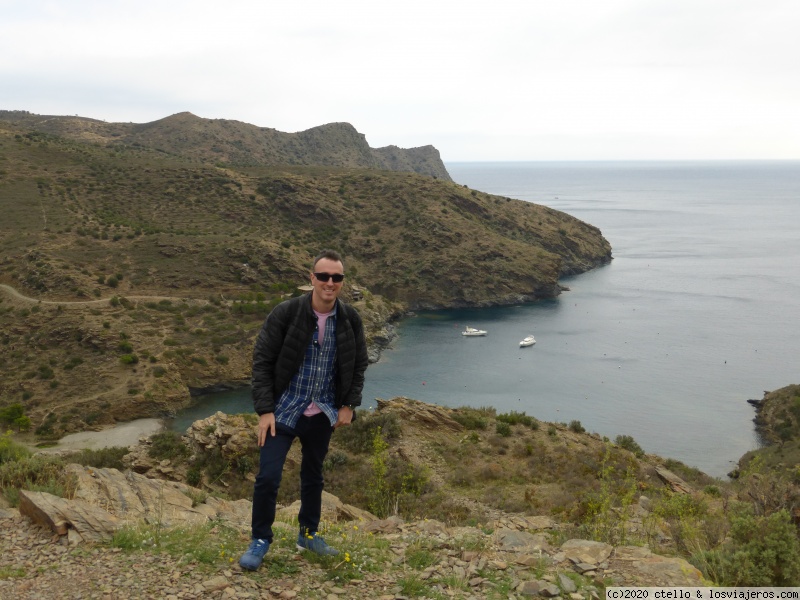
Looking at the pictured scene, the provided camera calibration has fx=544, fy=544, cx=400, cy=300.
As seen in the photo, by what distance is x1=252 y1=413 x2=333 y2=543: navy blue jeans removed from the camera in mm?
4605

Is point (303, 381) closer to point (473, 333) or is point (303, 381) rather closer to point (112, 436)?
point (112, 436)

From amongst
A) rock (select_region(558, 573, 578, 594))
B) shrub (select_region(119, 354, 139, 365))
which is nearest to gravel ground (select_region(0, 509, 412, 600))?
rock (select_region(558, 573, 578, 594))

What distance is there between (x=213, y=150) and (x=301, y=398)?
370 ft

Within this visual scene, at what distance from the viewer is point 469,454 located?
16578mm

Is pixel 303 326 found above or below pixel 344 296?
above

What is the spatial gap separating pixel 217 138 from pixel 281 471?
118334 mm

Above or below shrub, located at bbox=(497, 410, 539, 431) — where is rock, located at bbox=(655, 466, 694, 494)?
below

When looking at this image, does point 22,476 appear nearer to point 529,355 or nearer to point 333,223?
point 529,355

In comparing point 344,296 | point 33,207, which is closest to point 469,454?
point 344,296

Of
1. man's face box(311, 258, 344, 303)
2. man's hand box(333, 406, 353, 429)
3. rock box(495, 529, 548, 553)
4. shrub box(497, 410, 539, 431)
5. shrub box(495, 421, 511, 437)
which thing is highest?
man's face box(311, 258, 344, 303)

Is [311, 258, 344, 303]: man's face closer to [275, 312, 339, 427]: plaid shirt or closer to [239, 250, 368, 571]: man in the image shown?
[239, 250, 368, 571]: man

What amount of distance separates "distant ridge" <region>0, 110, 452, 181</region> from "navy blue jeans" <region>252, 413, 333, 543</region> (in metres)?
98.4

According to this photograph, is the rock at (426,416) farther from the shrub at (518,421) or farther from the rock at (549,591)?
the rock at (549,591)

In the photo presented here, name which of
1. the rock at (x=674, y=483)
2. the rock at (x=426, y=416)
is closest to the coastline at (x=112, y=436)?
the rock at (x=426, y=416)
